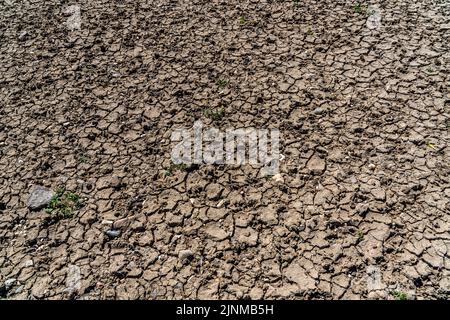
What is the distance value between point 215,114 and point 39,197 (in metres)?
1.60

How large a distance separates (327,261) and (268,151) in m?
1.03

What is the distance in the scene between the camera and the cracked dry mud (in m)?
2.56

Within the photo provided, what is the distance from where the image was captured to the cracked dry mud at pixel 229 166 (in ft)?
8.40

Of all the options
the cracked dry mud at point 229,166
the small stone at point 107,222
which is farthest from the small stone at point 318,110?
the small stone at point 107,222

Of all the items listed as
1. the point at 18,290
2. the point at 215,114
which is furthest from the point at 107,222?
the point at 215,114

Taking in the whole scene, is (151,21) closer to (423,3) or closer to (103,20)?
(103,20)

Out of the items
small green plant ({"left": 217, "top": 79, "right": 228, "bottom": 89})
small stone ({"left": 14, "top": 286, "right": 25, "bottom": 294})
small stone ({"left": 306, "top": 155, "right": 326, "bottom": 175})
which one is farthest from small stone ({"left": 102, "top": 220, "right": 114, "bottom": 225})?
small green plant ({"left": 217, "top": 79, "right": 228, "bottom": 89})

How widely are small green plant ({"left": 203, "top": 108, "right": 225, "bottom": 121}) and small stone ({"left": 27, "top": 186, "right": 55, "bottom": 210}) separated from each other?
4.73 feet

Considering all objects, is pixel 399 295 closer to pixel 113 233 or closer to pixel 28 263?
pixel 113 233

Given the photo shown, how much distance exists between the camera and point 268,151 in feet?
10.5

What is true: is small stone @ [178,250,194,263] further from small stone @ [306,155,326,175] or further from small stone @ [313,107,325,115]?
small stone @ [313,107,325,115]

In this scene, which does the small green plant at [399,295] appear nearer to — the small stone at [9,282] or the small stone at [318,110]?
the small stone at [318,110]

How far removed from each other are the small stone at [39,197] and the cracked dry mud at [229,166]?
0.23ft
